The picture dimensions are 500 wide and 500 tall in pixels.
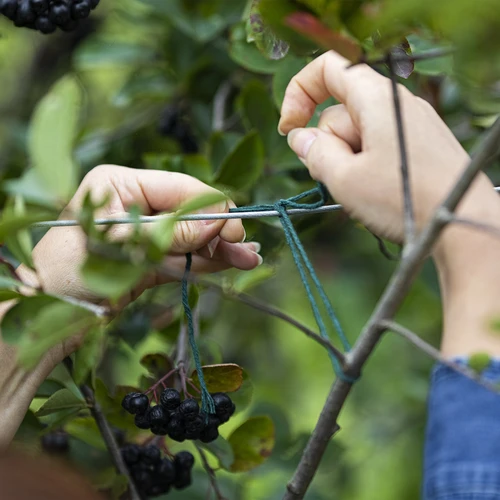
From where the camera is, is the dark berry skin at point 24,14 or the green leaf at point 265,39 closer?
the green leaf at point 265,39

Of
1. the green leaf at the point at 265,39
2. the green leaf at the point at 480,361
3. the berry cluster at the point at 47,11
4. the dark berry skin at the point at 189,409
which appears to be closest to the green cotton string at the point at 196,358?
the dark berry skin at the point at 189,409

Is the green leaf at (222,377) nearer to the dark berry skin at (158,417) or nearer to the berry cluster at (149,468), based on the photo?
the dark berry skin at (158,417)

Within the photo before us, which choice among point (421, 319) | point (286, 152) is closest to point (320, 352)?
point (421, 319)

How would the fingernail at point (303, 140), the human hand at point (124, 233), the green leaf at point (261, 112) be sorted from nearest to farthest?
the fingernail at point (303, 140)
the human hand at point (124, 233)
the green leaf at point (261, 112)

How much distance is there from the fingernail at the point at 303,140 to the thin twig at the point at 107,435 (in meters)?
0.43

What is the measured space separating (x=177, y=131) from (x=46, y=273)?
0.73 metres

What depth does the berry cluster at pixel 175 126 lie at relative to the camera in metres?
1.65

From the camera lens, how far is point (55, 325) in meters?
0.56

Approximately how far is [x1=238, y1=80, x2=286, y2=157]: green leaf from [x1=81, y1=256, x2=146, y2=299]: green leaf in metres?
0.82

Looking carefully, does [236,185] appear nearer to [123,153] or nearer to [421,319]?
[123,153]

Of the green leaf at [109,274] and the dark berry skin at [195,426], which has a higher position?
the green leaf at [109,274]

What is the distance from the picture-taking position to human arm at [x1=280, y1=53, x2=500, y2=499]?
60cm

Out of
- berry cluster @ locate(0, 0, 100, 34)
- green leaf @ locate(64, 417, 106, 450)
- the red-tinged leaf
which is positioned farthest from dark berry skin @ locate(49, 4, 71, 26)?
the red-tinged leaf

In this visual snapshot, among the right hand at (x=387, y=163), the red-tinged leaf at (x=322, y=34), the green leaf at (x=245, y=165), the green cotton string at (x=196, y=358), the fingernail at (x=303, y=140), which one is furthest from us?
the green leaf at (x=245, y=165)
